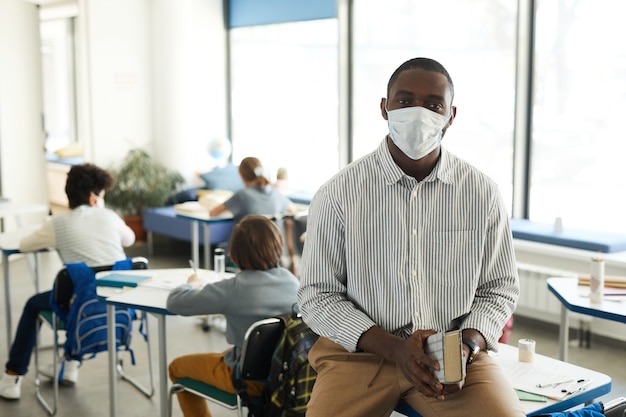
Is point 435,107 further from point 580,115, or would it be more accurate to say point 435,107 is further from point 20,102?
point 20,102

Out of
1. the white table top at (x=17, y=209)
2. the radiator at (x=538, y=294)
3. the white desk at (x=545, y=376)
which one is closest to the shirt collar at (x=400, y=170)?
the white desk at (x=545, y=376)

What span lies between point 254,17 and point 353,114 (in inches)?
75.3

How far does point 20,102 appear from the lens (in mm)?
8273

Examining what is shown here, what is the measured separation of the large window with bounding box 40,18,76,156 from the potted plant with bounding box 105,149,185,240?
382cm

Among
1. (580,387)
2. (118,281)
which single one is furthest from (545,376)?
(118,281)

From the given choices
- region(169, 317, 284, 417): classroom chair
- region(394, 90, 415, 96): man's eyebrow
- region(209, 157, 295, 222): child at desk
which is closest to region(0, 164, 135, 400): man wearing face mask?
region(209, 157, 295, 222): child at desk

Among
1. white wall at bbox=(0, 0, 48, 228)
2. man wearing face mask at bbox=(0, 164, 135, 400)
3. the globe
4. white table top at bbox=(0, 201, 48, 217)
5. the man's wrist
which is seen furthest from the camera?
the globe

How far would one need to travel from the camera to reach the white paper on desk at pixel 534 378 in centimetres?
243

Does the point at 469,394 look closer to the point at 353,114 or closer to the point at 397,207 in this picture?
the point at 397,207

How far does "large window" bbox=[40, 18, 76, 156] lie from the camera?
39.4 ft

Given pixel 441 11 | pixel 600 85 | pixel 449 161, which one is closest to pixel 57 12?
pixel 441 11

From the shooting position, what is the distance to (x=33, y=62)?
27.5ft

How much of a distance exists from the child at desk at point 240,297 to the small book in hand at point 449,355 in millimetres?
1296

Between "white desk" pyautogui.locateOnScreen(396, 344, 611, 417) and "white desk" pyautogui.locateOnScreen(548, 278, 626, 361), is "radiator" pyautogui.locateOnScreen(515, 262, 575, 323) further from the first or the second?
"white desk" pyautogui.locateOnScreen(396, 344, 611, 417)
